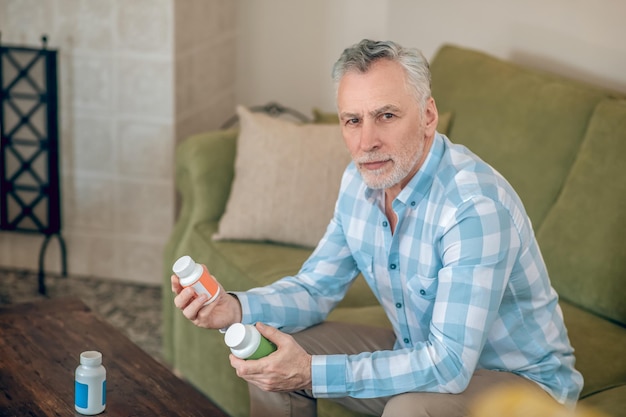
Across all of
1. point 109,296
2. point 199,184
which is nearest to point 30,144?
point 109,296

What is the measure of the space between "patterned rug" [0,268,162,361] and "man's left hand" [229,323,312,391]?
1.40 metres

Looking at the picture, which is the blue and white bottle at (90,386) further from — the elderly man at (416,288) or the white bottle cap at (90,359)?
the elderly man at (416,288)

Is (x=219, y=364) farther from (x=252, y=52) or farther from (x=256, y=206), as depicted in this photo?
(x=252, y=52)

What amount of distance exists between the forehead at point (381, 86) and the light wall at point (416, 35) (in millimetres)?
1242

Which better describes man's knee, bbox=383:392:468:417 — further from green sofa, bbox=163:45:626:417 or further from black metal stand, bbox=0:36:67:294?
black metal stand, bbox=0:36:67:294

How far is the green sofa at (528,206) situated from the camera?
2.07 m

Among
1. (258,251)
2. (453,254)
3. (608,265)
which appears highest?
(453,254)

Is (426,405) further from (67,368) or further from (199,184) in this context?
(199,184)

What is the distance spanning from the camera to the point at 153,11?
3.06 m

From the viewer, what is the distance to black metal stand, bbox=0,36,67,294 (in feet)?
10.0

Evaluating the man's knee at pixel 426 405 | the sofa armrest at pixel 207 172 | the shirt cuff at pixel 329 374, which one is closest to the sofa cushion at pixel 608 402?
the man's knee at pixel 426 405

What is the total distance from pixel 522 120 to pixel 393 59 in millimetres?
909

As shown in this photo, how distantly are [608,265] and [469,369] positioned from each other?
2.38 feet

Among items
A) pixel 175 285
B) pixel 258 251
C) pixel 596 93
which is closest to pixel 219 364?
pixel 258 251
